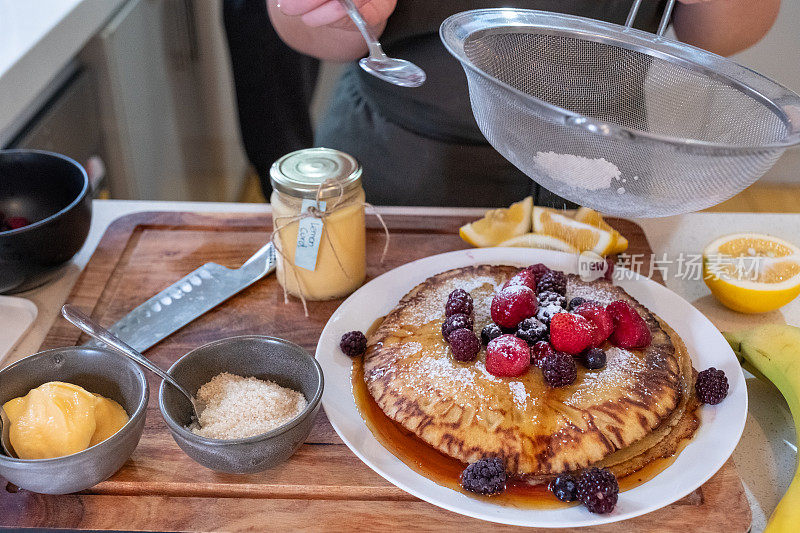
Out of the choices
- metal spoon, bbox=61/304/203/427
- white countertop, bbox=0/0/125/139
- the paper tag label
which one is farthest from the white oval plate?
white countertop, bbox=0/0/125/139

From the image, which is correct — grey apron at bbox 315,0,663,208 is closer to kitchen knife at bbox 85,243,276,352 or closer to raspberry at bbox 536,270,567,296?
raspberry at bbox 536,270,567,296

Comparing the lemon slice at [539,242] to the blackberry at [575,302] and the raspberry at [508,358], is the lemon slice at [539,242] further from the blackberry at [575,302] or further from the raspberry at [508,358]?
the raspberry at [508,358]

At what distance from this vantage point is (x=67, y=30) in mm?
2217

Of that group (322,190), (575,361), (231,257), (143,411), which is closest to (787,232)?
(575,361)

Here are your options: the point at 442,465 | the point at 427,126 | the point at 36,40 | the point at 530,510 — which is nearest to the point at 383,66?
A: the point at 427,126

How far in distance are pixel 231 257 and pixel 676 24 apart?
4.38 feet

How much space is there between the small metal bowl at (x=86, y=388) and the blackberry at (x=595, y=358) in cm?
75

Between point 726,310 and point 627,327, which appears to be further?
point 726,310

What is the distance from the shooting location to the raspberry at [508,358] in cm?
123

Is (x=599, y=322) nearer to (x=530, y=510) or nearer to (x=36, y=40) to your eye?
(x=530, y=510)

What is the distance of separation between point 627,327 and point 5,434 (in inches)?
41.8

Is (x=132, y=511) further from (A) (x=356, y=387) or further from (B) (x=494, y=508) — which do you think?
(B) (x=494, y=508)

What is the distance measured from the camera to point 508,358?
1.23 meters

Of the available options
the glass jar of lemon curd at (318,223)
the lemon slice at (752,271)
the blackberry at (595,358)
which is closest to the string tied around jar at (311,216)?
the glass jar of lemon curd at (318,223)
